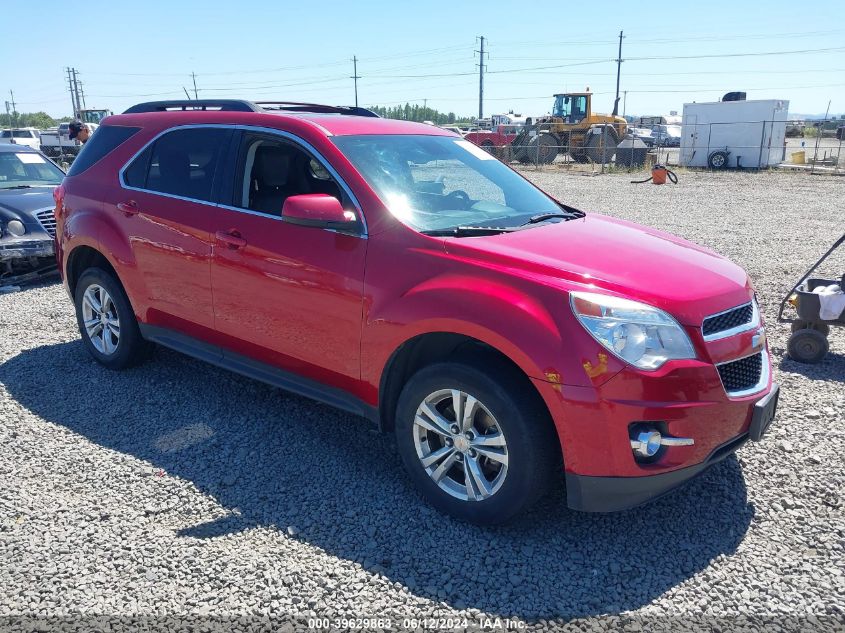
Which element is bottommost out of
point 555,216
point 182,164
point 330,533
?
A: point 330,533

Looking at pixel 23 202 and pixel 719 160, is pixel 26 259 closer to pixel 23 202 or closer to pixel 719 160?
pixel 23 202

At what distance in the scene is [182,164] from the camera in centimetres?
472

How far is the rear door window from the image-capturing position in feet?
14.8

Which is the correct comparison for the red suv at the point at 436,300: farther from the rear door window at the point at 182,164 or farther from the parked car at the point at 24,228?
the parked car at the point at 24,228

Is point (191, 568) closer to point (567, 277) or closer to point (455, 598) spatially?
point (455, 598)

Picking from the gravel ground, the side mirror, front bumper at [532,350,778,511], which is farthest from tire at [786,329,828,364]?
the side mirror

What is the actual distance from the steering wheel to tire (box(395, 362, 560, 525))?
121cm

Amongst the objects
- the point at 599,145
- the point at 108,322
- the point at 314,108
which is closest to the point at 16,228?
the point at 108,322

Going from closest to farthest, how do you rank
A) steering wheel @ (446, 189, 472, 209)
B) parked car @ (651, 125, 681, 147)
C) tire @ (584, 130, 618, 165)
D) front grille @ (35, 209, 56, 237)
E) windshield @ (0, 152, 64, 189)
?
steering wheel @ (446, 189, 472, 209) < front grille @ (35, 209, 56, 237) < windshield @ (0, 152, 64, 189) < tire @ (584, 130, 618, 165) < parked car @ (651, 125, 681, 147)

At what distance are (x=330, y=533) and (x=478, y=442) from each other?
2.83 ft

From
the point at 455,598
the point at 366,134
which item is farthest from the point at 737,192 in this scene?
the point at 455,598

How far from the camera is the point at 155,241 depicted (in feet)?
15.5

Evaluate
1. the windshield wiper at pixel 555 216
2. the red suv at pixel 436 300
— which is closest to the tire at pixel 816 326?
the red suv at pixel 436 300

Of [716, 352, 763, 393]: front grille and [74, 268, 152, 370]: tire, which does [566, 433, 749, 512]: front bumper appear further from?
[74, 268, 152, 370]: tire
